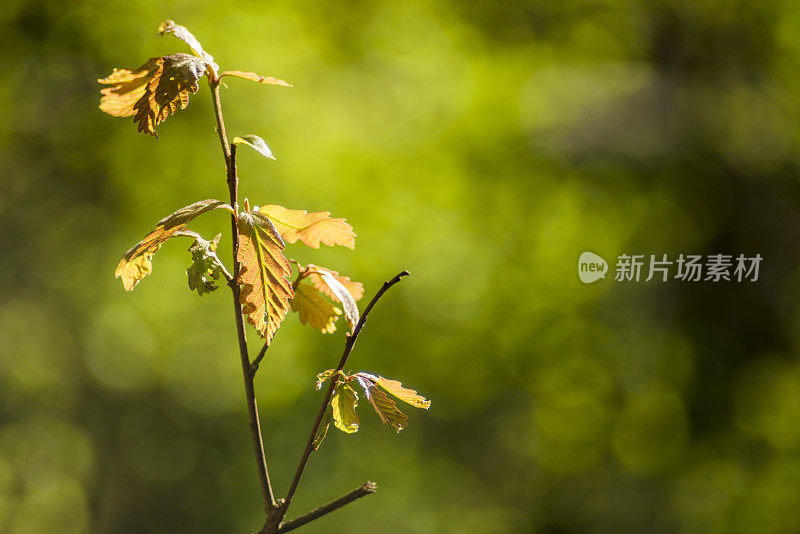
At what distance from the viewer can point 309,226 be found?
0.49 metres

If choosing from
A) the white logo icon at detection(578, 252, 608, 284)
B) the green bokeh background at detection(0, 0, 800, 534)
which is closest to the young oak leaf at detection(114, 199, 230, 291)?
the green bokeh background at detection(0, 0, 800, 534)

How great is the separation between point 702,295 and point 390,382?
197 centimetres

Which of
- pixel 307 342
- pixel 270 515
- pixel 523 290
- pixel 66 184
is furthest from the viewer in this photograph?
pixel 523 290

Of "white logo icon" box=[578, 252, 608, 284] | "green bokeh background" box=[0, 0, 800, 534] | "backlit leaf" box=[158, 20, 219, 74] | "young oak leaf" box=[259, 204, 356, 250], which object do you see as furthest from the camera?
"white logo icon" box=[578, 252, 608, 284]

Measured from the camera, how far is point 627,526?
213cm

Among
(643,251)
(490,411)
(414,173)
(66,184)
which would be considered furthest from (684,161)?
(66,184)

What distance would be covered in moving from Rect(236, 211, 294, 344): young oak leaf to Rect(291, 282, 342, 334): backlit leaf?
3.9 inches

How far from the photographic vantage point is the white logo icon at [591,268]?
6.69 feet

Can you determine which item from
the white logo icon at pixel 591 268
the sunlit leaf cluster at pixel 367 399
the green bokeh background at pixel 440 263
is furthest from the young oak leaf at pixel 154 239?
the white logo icon at pixel 591 268

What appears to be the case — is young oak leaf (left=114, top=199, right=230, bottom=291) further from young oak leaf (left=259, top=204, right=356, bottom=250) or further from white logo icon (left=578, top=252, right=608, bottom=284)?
white logo icon (left=578, top=252, right=608, bottom=284)

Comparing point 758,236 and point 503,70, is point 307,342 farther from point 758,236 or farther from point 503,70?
point 758,236

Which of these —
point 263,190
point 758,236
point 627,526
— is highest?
point 758,236

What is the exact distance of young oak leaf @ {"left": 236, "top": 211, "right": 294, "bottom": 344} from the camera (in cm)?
41

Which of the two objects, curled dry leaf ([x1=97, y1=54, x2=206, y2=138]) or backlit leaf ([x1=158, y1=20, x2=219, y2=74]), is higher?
backlit leaf ([x1=158, y1=20, x2=219, y2=74])
